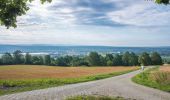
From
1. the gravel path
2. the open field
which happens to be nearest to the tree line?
the open field

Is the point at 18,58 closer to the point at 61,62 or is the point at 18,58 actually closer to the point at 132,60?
the point at 61,62

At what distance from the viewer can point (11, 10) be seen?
14422mm

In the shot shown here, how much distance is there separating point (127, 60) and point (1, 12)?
16212 centimetres

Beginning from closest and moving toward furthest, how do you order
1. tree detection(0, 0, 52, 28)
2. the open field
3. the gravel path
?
tree detection(0, 0, 52, 28) → the gravel path → the open field

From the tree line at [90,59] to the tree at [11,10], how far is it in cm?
14233

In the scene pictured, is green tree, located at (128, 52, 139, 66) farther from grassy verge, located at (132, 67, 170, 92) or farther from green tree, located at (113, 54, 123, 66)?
grassy verge, located at (132, 67, 170, 92)

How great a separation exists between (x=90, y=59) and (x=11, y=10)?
157202 millimetres

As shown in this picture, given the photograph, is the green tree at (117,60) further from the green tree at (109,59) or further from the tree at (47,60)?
the tree at (47,60)

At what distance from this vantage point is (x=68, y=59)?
6718 inches

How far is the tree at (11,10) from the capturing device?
14.3 m

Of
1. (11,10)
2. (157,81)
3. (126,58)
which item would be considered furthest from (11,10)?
(126,58)

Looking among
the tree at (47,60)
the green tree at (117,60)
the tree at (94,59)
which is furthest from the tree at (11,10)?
the green tree at (117,60)

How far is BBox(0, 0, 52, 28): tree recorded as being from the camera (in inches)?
563

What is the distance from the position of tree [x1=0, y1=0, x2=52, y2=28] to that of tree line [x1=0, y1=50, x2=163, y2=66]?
142 meters
